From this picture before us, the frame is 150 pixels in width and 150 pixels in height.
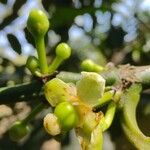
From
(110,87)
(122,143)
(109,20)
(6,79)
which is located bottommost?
(122,143)

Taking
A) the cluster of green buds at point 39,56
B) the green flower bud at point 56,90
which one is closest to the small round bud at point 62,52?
the cluster of green buds at point 39,56

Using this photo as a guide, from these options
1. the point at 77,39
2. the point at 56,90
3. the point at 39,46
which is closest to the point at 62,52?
the point at 39,46

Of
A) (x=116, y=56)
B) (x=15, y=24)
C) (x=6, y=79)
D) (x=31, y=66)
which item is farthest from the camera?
(x=116, y=56)

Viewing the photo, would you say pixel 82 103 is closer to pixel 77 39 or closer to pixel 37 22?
pixel 37 22

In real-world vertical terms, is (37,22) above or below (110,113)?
above

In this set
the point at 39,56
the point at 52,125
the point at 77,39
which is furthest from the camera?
the point at 77,39

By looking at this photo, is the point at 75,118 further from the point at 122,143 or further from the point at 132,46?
the point at 122,143

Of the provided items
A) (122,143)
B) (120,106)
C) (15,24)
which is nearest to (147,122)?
(122,143)
